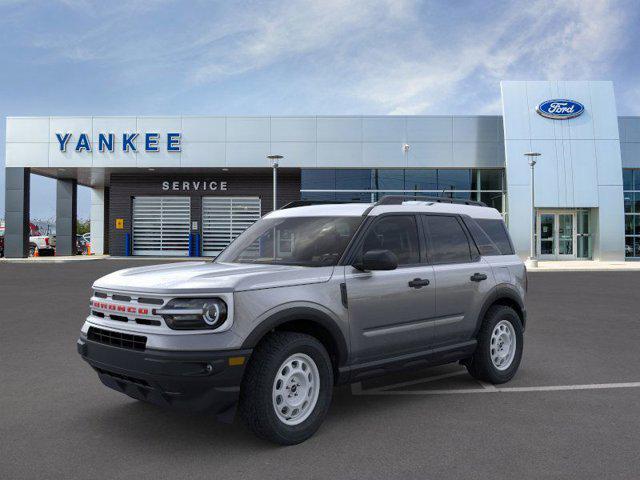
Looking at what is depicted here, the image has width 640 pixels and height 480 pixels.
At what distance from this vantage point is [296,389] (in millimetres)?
4301

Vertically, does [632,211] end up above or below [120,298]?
above

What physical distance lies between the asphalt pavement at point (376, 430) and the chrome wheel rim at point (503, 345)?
0.24m

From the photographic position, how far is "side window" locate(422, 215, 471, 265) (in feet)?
18.2

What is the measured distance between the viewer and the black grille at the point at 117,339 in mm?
4079

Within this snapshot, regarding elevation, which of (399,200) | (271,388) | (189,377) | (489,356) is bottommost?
(489,356)

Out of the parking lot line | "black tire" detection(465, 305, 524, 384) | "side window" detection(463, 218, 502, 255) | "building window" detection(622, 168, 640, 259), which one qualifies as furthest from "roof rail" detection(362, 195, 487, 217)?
"building window" detection(622, 168, 640, 259)

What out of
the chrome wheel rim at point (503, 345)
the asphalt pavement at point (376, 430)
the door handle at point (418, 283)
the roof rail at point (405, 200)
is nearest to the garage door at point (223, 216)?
the asphalt pavement at point (376, 430)

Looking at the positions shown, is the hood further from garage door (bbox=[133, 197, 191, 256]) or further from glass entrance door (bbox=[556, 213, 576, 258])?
garage door (bbox=[133, 197, 191, 256])

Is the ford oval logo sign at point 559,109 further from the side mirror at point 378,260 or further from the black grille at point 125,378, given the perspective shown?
the black grille at point 125,378

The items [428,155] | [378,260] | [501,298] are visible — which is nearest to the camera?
[378,260]

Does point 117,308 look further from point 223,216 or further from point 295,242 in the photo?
point 223,216

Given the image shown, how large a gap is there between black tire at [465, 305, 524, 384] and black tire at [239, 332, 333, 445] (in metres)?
2.13

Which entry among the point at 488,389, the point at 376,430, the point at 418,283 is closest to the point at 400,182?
the point at 488,389

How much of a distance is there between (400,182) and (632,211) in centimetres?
1299
